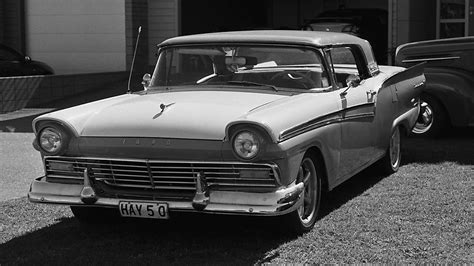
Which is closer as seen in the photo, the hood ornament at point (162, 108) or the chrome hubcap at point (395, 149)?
the hood ornament at point (162, 108)

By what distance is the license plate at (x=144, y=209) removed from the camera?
5102 mm

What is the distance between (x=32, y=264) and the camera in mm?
5047

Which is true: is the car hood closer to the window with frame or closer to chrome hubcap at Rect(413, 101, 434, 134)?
chrome hubcap at Rect(413, 101, 434, 134)

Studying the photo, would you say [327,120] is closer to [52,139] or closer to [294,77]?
[294,77]

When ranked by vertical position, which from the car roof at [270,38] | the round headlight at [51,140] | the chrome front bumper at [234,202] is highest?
the car roof at [270,38]

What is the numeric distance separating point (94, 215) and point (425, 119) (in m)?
5.55

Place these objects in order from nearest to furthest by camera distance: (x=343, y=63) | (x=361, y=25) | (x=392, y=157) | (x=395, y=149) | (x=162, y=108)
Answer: (x=162, y=108) < (x=343, y=63) < (x=392, y=157) < (x=395, y=149) < (x=361, y=25)

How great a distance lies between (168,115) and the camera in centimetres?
536

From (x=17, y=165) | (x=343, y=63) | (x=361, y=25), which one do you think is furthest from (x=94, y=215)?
(x=361, y=25)

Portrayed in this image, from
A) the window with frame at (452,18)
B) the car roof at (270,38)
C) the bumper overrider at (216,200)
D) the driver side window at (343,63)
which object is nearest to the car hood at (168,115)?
the bumper overrider at (216,200)

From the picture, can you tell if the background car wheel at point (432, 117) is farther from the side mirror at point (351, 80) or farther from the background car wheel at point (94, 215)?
the background car wheel at point (94, 215)

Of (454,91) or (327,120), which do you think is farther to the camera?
(454,91)

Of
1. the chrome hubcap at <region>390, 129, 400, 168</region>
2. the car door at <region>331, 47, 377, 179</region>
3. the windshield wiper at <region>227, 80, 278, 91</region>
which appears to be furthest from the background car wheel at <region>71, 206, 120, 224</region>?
the chrome hubcap at <region>390, 129, 400, 168</region>

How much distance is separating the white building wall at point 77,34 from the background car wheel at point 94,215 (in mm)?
12952
